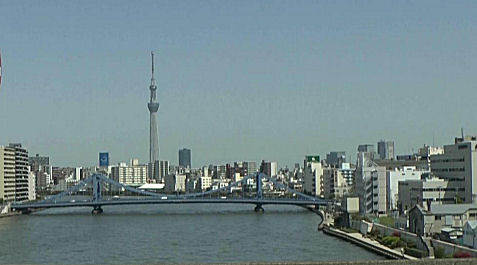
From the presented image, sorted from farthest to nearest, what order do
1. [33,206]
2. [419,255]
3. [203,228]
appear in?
[33,206], [203,228], [419,255]

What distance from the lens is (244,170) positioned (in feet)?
228

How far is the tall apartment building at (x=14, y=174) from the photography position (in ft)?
99.1

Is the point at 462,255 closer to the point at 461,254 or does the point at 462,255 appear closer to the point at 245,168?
the point at 461,254

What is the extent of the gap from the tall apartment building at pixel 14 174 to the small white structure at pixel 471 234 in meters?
22.1

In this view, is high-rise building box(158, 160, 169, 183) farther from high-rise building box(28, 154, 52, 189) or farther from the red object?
the red object

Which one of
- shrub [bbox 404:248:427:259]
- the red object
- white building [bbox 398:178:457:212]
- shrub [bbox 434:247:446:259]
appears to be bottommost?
shrub [bbox 404:248:427:259]

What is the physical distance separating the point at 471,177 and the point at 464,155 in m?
0.55

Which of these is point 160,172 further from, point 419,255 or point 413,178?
point 419,255

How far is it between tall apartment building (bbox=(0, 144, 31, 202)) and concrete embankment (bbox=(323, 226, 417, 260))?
52.2 ft

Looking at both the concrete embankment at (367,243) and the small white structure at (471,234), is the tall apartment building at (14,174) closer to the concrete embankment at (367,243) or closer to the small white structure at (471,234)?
the concrete embankment at (367,243)

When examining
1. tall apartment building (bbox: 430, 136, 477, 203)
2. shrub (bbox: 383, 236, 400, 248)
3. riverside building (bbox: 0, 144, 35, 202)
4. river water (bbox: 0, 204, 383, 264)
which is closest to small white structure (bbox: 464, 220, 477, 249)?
river water (bbox: 0, 204, 383, 264)

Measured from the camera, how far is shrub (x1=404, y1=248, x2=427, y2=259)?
1056 cm

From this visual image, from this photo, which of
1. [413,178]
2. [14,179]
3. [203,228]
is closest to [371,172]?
[413,178]

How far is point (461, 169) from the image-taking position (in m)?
16.8
